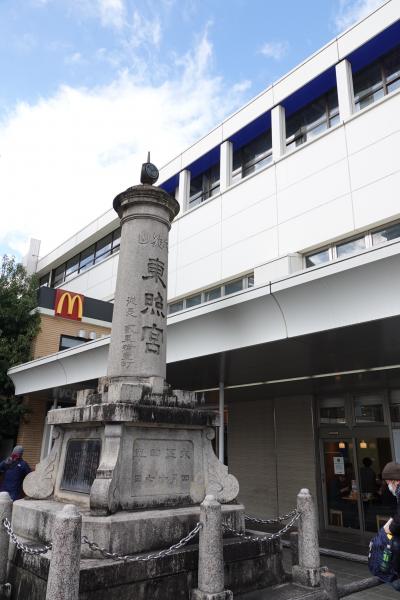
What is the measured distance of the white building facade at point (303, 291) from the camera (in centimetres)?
805

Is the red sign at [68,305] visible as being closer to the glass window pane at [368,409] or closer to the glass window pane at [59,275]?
the glass window pane at [59,275]

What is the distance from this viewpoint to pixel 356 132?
1202 centimetres

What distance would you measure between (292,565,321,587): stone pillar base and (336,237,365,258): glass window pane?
769 cm

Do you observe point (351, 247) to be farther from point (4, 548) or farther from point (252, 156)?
point (4, 548)

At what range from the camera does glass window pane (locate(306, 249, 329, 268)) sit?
12.4 meters

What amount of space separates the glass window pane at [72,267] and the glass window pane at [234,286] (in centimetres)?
1371

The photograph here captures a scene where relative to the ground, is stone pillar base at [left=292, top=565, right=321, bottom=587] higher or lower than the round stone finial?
lower

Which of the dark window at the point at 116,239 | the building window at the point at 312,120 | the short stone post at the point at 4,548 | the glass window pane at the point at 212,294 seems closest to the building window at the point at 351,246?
the building window at the point at 312,120

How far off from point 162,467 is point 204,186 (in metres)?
13.9

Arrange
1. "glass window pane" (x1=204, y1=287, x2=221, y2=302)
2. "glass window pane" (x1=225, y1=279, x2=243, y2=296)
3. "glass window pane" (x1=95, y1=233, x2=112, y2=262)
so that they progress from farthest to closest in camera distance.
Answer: "glass window pane" (x1=95, y1=233, x2=112, y2=262), "glass window pane" (x1=204, y1=287, x2=221, y2=302), "glass window pane" (x1=225, y1=279, x2=243, y2=296)

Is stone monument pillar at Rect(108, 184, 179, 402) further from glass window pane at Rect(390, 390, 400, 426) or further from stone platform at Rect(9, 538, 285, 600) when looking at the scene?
glass window pane at Rect(390, 390, 400, 426)

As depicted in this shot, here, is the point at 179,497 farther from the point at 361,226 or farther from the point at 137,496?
the point at 361,226

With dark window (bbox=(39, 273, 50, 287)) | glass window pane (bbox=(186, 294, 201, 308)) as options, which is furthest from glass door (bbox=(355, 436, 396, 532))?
dark window (bbox=(39, 273, 50, 287))

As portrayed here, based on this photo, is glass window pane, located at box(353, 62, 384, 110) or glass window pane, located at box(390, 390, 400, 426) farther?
glass window pane, located at box(353, 62, 384, 110)
